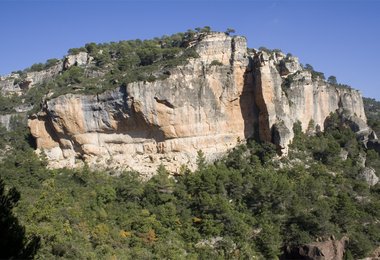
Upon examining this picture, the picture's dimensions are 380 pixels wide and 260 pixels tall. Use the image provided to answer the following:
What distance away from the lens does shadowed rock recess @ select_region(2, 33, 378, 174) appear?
39.6 m

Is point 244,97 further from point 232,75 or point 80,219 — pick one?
point 80,219

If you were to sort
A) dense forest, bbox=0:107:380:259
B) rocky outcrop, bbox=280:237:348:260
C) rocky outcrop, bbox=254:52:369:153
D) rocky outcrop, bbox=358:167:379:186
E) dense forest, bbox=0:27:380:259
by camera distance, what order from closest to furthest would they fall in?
dense forest, bbox=0:107:380:259, dense forest, bbox=0:27:380:259, rocky outcrop, bbox=280:237:348:260, rocky outcrop, bbox=358:167:379:186, rocky outcrop, bbox=254:52:369:153

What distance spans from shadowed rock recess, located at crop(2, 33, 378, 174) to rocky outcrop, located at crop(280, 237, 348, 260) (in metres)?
11.1

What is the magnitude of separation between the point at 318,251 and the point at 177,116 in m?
17.0

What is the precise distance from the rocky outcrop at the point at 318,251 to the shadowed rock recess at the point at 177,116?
36.4 ft

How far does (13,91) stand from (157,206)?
112 ft

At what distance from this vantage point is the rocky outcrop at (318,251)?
31047 millimetres

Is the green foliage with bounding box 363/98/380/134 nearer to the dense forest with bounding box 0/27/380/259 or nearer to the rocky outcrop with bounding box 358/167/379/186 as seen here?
the dense forest with bounding box 0/27/380/259

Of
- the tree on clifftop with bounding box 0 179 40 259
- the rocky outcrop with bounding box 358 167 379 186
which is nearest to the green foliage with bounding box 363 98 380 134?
the rocky outcrop with bounding box 358 167 379 186

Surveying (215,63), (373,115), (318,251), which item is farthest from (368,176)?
(373,115)

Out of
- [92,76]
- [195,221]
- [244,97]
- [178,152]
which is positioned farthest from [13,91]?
[195,221]

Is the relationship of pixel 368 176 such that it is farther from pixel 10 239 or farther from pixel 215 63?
pixel 10 239

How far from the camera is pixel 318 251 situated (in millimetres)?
31078

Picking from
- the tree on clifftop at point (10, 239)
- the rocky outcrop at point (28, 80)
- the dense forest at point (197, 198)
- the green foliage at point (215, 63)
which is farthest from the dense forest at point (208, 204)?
the rocky outcrop at point (28, 80)
